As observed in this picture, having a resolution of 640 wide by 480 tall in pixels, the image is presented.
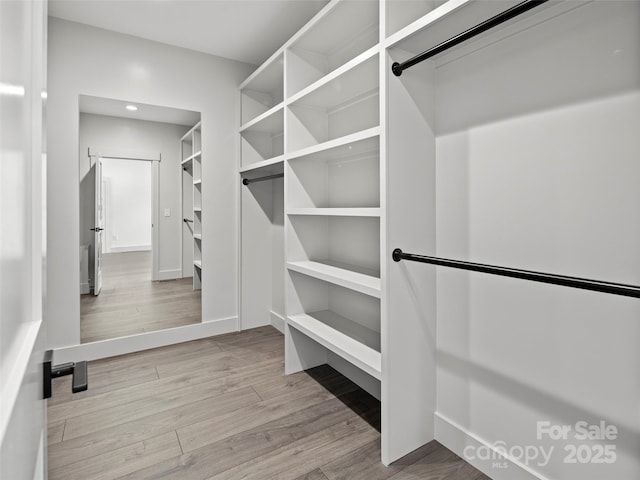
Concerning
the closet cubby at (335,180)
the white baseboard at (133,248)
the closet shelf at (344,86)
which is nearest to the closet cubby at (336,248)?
the closet cubby at (335,180)

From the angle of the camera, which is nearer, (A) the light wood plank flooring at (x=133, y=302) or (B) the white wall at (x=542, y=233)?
(B) the white wall at (x=542, y=233)

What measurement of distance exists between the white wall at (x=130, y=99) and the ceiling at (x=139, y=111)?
5 centimetres

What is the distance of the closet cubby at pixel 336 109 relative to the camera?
1.95 meters

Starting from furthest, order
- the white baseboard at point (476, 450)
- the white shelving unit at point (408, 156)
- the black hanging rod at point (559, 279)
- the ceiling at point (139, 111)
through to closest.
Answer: the ceiling at point (139, 111)
the white baseboard at point (476, 450)
the white shelving unit at point (408, 156)
the black hanging rod at point (559, 279)

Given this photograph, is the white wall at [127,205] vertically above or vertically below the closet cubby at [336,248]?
above

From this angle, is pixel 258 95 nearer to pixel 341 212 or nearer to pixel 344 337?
pixel 341 212

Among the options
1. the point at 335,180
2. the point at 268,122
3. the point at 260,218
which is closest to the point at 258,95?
the point at 268,122

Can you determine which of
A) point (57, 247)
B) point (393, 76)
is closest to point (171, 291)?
point (57, 247)

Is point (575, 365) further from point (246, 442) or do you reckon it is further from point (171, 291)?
point (171, 291)

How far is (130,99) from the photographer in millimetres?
2805

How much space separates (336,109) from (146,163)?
1.70m

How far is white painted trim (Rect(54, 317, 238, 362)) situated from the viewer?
2654mm

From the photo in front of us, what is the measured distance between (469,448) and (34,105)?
1.94 meters

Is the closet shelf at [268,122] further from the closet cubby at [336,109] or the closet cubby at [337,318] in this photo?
the closet cubby at [337,318]
